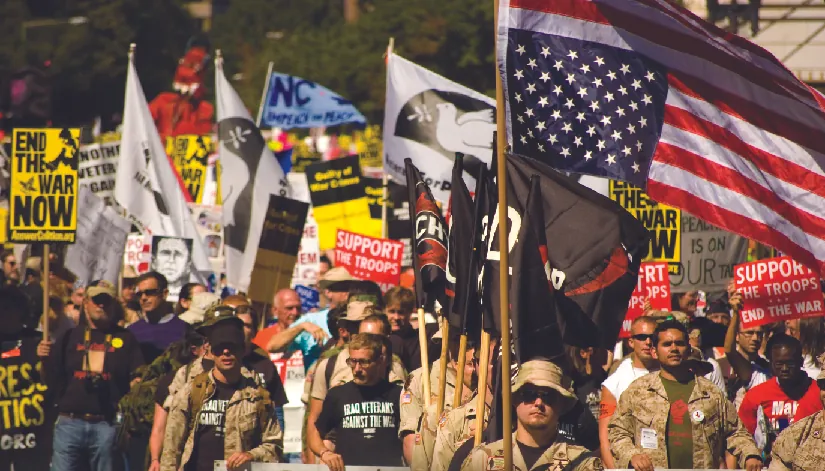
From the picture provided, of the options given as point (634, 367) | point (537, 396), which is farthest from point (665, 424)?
point (537, 396)

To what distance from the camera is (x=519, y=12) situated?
884 cm

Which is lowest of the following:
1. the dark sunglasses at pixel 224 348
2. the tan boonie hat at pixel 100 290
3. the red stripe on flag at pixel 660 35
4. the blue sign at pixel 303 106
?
the dark sunglasses at pixel 224 348

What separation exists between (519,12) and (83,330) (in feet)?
16.4

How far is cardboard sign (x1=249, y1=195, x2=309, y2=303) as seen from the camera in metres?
16.7

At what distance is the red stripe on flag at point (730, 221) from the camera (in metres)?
8.89

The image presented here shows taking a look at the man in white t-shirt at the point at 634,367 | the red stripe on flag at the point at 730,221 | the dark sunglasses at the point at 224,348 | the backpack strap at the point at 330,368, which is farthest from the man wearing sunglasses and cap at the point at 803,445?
the dark sunglasses at the point at 224,348

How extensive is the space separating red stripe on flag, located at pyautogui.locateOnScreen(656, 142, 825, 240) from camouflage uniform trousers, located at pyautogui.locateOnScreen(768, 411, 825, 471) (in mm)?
1117

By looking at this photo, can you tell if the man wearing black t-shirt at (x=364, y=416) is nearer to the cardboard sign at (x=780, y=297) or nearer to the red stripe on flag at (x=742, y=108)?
the red stripe on flag at (x=742, y=108)

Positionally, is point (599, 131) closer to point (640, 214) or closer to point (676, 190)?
point (676, 190)

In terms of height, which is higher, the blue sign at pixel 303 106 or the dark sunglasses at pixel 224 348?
the blue sign at pixel 303 106

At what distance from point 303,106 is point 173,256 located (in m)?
10.2

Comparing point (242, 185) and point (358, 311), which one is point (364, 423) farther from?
point (242, 185)

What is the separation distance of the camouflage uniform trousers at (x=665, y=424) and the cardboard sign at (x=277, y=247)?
23.1 feet

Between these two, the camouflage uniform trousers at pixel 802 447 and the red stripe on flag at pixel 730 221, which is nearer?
the red stripe on flag at pixel 730 221
